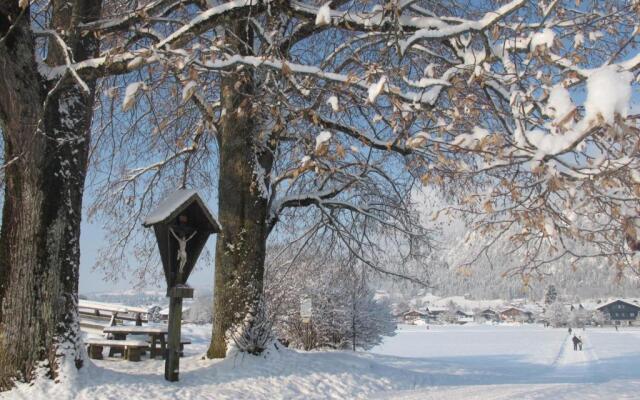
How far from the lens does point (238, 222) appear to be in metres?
8.87

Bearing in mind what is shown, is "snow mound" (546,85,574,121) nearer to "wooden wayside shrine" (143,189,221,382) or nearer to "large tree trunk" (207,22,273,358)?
"wooden wayside shrine" (143,189,221,382)

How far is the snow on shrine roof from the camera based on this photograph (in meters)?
7.17

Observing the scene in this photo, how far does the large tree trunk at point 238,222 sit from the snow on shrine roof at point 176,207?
3.85 feet

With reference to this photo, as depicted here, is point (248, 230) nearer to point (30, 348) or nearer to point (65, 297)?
point (65, 297)

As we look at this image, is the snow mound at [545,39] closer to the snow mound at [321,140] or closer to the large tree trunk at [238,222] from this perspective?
the snow mound at [321,140]

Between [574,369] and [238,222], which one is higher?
[238,222]

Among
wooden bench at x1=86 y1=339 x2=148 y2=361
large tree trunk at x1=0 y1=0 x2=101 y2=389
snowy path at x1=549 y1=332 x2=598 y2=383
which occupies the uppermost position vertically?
large tree trunk at x1=0 y1=0 x2=101 y2=389

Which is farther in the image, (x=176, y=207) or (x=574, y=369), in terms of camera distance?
(x=574, y=369)

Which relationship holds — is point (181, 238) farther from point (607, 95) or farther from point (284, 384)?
point (607, 95)

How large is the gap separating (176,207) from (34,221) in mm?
1691

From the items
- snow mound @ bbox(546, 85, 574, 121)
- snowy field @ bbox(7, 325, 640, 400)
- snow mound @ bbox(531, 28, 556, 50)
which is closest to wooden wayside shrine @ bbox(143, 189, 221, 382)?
snowy field @ bbox(7, 325, 640, 400)

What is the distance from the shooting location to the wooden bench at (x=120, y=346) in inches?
337

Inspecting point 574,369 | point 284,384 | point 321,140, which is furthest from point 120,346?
point 574,369

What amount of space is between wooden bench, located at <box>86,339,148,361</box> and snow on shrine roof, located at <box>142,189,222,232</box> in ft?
7.61
